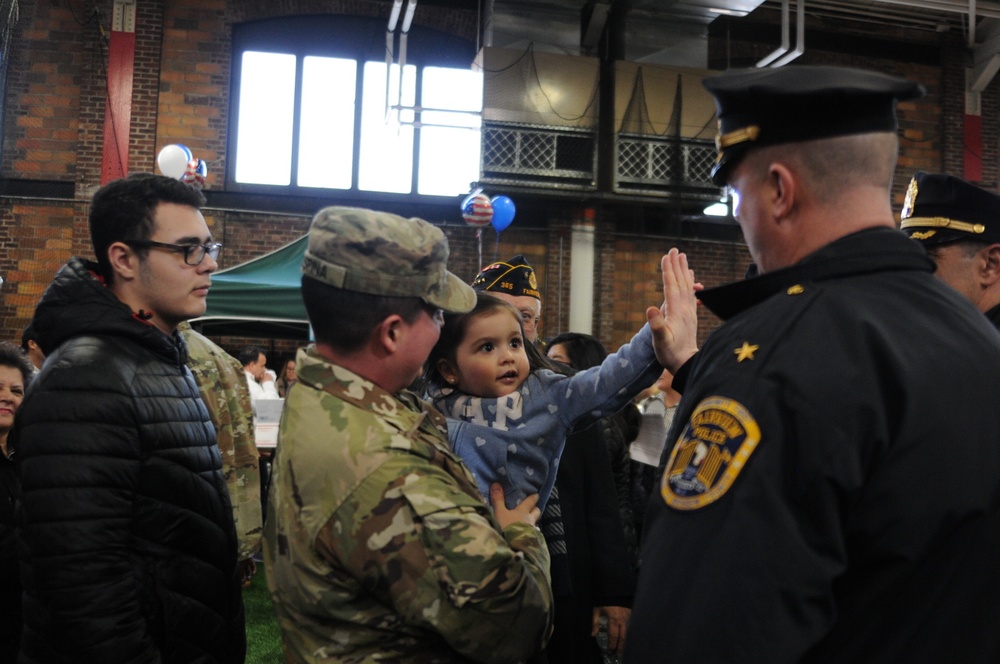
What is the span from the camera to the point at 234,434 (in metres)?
3.33

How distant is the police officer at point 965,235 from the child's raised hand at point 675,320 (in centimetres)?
79

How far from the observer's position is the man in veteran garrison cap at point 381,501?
1.51 meters

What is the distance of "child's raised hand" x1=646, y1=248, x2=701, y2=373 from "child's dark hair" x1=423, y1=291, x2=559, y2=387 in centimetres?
60

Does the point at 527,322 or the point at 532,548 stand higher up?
the point at 527,322

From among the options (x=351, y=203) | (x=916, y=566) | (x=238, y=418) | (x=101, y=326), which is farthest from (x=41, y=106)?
(x=916, y=566)

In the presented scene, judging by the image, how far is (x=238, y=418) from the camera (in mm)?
3352

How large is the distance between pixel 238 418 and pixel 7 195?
31.5 feet

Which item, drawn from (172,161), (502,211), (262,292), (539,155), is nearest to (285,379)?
(262,292)

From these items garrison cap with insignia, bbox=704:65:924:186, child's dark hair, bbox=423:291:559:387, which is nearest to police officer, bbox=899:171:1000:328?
child's dark hair, bbox=423:291:559:387

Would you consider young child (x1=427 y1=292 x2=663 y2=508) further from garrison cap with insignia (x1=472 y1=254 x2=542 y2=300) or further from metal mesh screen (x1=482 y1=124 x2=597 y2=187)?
metal mesh screen (x1=482 y1=124 x2=597 y2=187)

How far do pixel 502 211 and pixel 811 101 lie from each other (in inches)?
393

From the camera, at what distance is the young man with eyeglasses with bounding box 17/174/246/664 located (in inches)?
Answer: 79.0

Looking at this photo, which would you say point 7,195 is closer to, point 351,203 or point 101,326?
point 351,203

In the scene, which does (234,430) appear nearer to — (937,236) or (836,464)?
(937,236)
